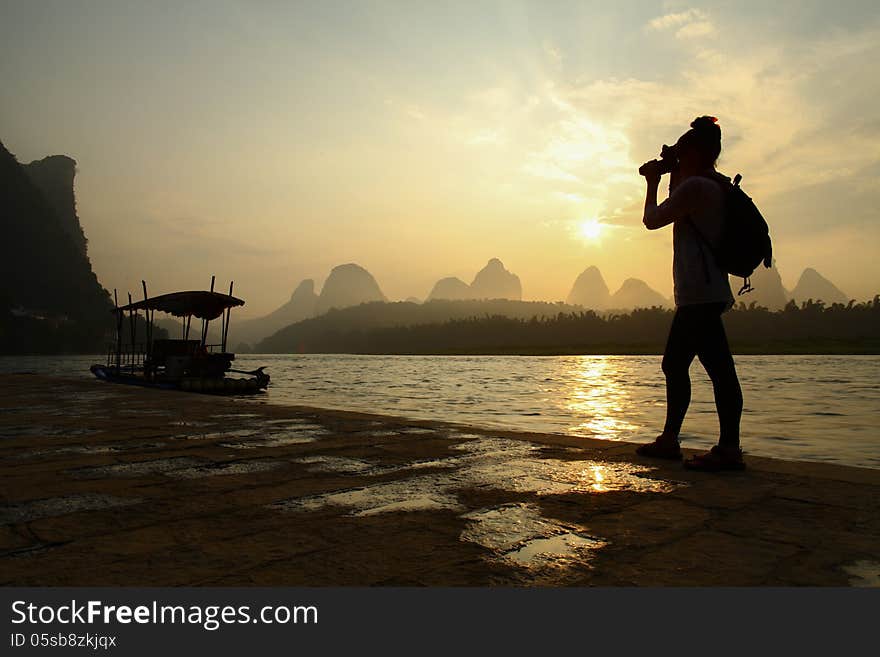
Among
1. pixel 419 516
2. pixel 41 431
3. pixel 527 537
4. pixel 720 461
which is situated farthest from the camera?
pixel 41 431

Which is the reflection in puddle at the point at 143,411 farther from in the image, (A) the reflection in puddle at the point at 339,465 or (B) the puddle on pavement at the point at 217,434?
(A) the reflection in puddle at the point at 339,465

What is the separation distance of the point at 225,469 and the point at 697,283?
3625 mm

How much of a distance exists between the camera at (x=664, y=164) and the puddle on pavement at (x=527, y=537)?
2891 millimetres

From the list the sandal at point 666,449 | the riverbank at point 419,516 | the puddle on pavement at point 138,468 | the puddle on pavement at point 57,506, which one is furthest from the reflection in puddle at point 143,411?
the sandal at point 666,449

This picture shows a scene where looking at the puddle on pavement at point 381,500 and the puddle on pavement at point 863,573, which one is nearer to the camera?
the puddle on pavement at point 863,573

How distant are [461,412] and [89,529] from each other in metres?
11.8

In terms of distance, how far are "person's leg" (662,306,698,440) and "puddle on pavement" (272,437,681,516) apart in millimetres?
611

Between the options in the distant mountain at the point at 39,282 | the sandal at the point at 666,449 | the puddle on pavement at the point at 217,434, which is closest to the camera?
the sandal at the point at 666,449

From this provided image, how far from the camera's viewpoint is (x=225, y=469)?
12.8 feet

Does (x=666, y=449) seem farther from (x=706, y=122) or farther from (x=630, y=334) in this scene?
(x=630, y=334)

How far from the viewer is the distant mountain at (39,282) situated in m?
151

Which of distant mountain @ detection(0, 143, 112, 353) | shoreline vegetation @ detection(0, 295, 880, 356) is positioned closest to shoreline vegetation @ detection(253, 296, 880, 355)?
shoreline vegetation @ detection(0, 295, 880, 356)

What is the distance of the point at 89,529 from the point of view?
2.50 metres

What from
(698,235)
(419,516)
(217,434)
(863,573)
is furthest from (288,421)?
(863,573)
